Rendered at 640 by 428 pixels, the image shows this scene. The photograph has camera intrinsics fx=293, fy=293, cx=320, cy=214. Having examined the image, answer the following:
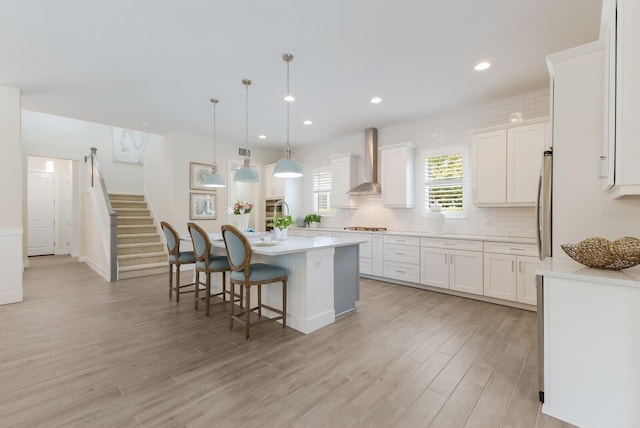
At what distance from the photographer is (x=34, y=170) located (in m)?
8.19

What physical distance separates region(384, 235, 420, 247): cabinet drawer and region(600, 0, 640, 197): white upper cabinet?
298 cm

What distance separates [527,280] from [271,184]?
5588 mm

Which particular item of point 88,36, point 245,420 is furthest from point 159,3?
point 245,420

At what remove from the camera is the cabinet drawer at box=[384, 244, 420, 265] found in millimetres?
4676

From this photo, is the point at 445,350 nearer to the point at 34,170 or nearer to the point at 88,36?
the point at 88,36

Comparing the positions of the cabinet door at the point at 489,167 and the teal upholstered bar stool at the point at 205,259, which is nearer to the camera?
the teal upholstered bar stool at the point at 205,259

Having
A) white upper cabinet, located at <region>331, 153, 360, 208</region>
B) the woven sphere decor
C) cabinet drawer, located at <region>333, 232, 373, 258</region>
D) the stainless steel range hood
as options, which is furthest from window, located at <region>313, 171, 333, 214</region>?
the woven sphere decor

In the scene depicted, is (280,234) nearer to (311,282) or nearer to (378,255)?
(311,282)

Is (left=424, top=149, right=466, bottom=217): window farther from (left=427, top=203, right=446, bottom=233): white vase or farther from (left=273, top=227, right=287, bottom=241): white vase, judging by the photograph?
(left=273, top=227, right=287, bottom=241): white vase

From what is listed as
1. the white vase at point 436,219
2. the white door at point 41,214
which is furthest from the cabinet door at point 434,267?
the white door at point 41,214

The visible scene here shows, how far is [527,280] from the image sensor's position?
3.61 metres

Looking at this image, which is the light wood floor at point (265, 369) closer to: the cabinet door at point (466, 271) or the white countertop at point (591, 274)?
the cabinet door at point (466, 271)

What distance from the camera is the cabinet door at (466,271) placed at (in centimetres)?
402

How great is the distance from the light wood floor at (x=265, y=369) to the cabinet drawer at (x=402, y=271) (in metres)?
0.92
